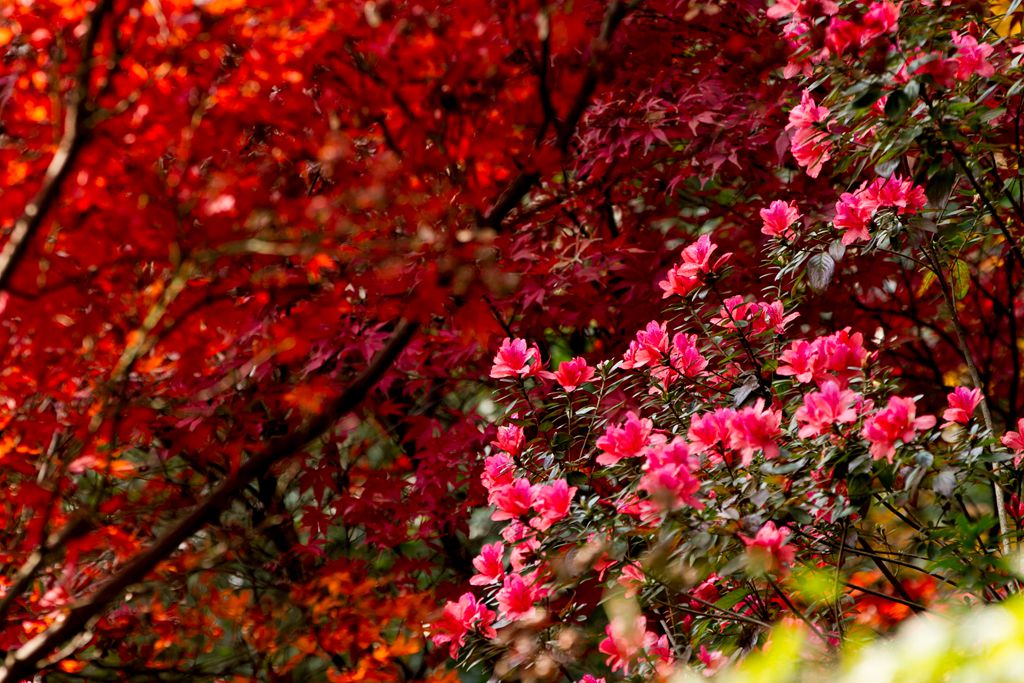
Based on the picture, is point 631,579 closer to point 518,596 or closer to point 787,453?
point 518,596

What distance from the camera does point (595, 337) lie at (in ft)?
12.1

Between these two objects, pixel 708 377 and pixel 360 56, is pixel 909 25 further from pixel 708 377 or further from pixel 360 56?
pixel 360 56

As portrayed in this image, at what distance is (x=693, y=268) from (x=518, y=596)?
2.71ft

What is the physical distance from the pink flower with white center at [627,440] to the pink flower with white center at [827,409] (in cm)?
32

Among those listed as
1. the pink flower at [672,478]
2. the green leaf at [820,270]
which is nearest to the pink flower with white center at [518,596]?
the pink flower at [672,478]

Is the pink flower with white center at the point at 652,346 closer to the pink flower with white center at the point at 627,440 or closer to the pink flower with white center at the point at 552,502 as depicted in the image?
the pink flower with white center at the point at 627,440

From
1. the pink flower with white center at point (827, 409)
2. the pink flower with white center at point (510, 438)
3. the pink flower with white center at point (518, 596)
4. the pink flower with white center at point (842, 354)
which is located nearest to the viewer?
the pink flower with white center at point (827, 409)

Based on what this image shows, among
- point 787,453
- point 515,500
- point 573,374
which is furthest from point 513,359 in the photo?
point 787,453

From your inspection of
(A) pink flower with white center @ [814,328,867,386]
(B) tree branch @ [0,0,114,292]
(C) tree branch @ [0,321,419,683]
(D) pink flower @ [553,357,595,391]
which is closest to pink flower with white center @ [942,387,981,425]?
(A) pink flower with white center @ [814,328,867,386]

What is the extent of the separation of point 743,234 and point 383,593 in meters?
2.01

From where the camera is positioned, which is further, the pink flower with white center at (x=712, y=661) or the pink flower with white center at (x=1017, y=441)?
the pink flower with white center at (x=1017, y=441)

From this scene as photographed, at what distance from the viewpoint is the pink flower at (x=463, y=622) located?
2.16 meters

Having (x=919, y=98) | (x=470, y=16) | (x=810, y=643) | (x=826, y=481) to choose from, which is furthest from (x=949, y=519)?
(x=470, y=16)

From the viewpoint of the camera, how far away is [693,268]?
2.25 meters
